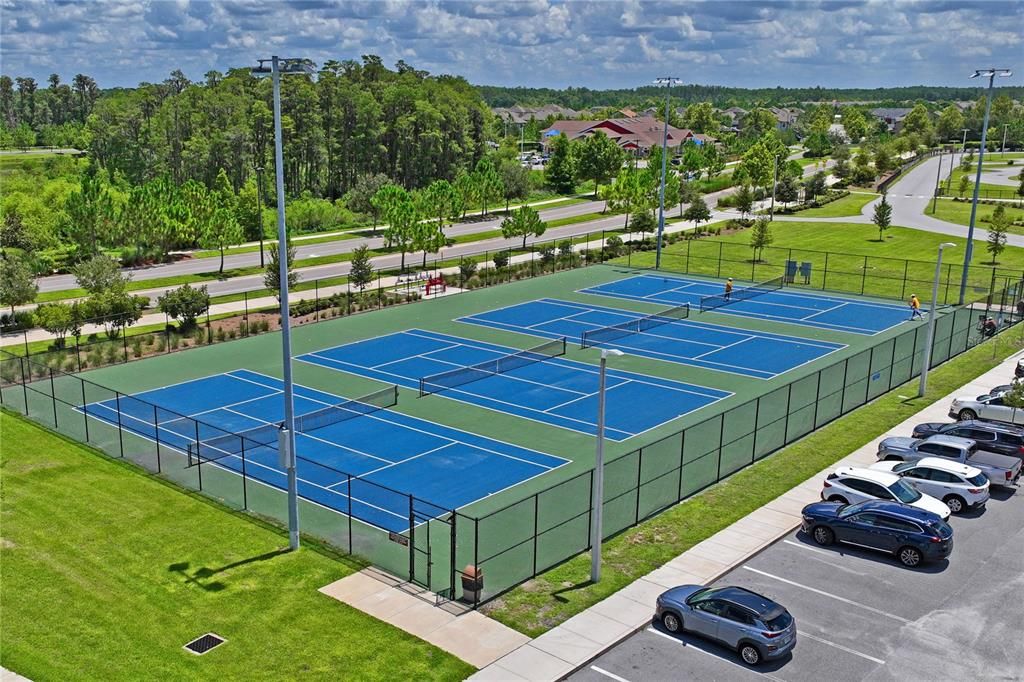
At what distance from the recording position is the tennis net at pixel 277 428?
3102 cm

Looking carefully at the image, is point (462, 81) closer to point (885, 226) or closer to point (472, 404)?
point (885, 226)

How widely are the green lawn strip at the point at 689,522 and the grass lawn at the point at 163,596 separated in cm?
303

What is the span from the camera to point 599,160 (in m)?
126

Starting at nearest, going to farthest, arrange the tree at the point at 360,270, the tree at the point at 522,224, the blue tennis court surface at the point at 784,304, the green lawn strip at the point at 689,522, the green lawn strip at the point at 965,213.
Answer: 1. the green lawn strip at the point at 689,522
2. the blue tennis court surface at the point at 784,304
3. the tree at the point at 360,270
4. the tree at the point at 522,224
5. the green lawn strip at the point at 965,213

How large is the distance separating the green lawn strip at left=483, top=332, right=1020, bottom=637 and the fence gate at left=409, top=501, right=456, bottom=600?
4.85 feet

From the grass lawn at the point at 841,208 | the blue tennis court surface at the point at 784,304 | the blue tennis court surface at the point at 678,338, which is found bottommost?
the blue tennis court surface at the point at 678,338

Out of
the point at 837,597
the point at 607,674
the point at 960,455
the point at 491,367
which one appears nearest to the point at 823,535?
the point at 837,597

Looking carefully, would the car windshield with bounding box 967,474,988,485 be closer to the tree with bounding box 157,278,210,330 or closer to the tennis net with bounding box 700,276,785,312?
the tennis net with bounding box 700,276,785,312

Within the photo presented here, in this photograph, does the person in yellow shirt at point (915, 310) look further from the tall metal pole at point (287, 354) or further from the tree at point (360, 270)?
the tall metal pole at point (287, 354)

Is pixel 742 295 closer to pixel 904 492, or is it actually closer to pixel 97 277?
pixel 904 492

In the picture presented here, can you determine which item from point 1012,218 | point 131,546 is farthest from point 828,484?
point 1012,218

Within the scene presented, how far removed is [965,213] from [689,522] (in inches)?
3209

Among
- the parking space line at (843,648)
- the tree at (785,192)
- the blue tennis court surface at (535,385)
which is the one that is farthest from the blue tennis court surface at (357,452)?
the tree at (785,192)

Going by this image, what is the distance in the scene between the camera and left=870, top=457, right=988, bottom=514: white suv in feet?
87.2
